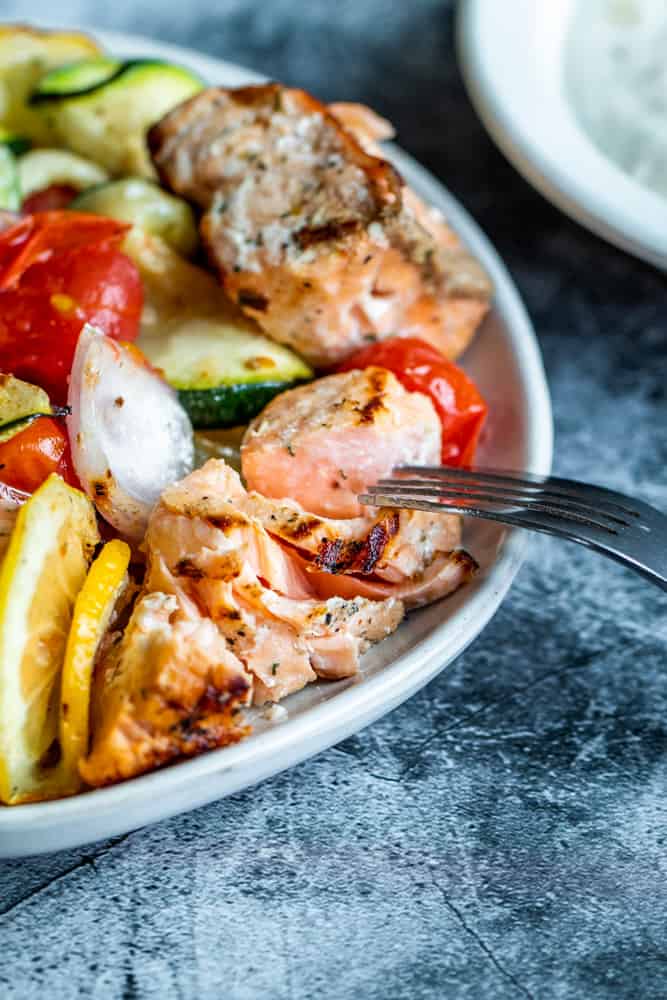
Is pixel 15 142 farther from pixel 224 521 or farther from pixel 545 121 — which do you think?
pixel 224 521

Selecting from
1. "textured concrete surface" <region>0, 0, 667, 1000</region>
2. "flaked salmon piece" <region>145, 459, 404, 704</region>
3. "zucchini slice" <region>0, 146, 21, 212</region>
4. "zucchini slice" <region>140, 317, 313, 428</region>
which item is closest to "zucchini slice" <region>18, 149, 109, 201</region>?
"zucchini slice" <region>0, 146, 21, 212</region>

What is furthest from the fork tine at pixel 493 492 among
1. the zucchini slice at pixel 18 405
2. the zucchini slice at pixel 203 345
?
the zucchini slice at pixel 18 405

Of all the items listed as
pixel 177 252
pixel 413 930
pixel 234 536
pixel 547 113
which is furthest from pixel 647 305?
pixel 413 930

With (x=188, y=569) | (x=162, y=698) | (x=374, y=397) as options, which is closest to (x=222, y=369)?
(x=374, y=397)

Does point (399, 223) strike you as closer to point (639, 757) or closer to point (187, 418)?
point (187, 418)

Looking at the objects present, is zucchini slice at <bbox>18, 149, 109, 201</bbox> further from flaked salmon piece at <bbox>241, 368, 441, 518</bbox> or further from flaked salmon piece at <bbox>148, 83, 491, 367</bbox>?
flaked salmon piece at <bbox>241, 368, 441, 518</bbox>

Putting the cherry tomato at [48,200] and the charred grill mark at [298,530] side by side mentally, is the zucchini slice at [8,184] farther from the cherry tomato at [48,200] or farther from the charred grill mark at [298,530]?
the charred grill mark at [298,530]

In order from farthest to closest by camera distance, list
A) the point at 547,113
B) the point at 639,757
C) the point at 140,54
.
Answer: the point at 140,54, the point at 547,113, the point at 639,757
